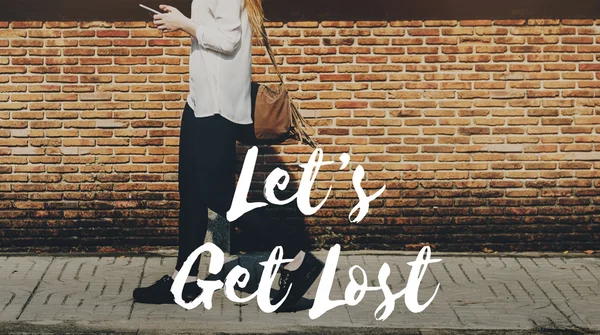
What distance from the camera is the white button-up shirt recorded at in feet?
19.6

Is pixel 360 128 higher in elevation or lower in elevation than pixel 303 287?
higher

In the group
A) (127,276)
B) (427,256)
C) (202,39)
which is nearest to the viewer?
(202,39)

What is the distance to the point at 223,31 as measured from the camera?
5969 mm

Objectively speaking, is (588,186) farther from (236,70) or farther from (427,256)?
(236,70)

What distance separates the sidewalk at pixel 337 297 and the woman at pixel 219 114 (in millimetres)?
326

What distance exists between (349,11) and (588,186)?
2280 mm

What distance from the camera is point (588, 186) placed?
798cm

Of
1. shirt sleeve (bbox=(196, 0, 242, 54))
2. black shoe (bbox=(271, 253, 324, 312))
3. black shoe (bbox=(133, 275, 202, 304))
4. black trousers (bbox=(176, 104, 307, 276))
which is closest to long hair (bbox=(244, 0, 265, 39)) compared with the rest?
shirt sleeve (bbox=(196, 0, 242, 54))

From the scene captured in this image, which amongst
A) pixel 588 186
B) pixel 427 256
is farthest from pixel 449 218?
pixel 588 186

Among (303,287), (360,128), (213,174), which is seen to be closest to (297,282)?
(303,287)

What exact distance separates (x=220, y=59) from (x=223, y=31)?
18 cm

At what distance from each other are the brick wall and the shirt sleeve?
1.79 m

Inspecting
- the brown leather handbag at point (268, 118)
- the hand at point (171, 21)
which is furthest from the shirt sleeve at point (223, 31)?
the brown leather handbag at point (268, 118)

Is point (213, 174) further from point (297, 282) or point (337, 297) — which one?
point (337, 297)
